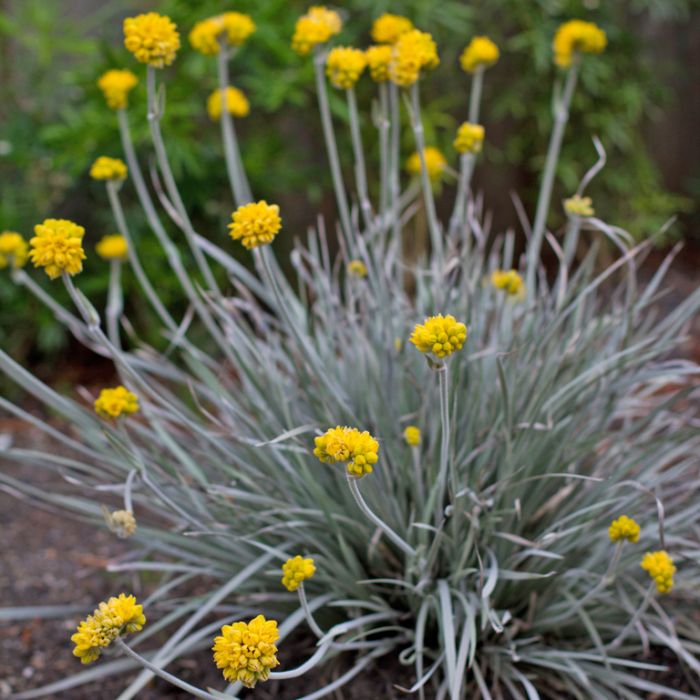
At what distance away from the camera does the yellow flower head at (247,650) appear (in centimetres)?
122

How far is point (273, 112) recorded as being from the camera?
4148 millimetres

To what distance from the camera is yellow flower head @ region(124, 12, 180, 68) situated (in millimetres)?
1840

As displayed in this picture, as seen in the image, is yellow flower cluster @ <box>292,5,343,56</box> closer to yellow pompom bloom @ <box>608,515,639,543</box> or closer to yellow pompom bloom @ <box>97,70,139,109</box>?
yellow pompom bloom @ <box>97,70,139,109</box>

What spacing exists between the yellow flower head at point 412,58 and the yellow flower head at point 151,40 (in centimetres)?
44

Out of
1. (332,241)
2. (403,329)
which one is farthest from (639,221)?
(403,329)

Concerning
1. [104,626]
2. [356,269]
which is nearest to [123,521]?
[104,626]

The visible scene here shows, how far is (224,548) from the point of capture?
2.08m

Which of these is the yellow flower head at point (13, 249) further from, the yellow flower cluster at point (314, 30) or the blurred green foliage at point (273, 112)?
the blurred green foliage at point (273, 112)

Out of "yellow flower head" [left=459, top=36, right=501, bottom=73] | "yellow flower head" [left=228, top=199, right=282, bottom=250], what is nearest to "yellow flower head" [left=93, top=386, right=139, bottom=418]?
"yellow flower head" [left=228, top=199, right=282, bottom=250]

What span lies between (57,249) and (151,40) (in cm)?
53

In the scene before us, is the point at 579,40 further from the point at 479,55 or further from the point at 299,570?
the point at 299,570

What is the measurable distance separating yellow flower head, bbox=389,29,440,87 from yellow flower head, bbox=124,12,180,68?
44cm

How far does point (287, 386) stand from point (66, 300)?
179 centimetres

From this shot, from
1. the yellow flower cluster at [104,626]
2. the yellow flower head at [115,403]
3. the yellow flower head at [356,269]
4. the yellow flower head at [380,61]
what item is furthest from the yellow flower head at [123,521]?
the yellow flower head at [380,61]
